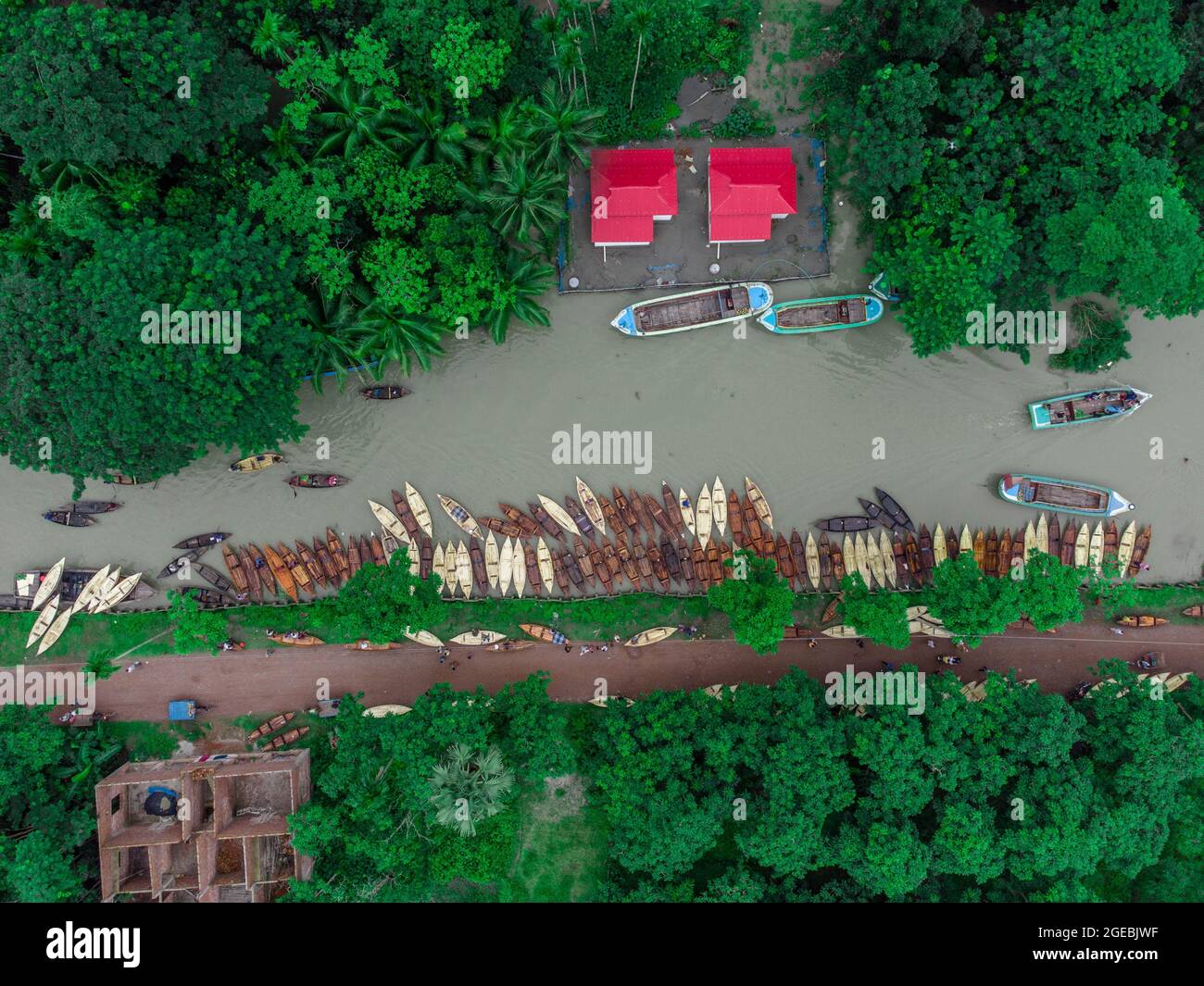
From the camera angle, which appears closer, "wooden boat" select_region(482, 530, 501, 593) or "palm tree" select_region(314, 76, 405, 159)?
"palm tree" select_region(314, 76, 405, 159)

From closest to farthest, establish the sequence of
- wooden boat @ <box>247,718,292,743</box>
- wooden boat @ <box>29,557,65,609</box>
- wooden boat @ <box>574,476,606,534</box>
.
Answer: wooden boat @ <box>29,557,65,609</box>, wooden boat @ <box>247,718,292,743</box>, wooden boat @ <box>574,476,606,534</box>

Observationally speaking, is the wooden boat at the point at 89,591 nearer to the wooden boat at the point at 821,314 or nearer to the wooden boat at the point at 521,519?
the wooden boat at the point at 521,519

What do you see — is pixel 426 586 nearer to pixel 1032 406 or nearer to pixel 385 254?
pixel 385 254

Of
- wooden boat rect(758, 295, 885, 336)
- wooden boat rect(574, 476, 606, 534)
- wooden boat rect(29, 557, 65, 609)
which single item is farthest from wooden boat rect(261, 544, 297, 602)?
wooden boat rect(758, 295, 885, 336)

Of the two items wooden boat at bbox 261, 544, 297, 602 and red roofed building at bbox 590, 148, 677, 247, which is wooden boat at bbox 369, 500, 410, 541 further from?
red roofed building at bbox 590, 148, 677, 247

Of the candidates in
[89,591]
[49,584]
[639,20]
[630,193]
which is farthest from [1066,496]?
[49,584]

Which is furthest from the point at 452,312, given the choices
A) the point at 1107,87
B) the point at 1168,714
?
the point at 1168,714

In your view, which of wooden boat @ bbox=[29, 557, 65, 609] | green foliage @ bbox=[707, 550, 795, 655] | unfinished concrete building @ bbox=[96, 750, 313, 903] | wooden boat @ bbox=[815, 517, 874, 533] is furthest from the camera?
wooden boat @ bbox=[815, 517, 874, 533]
